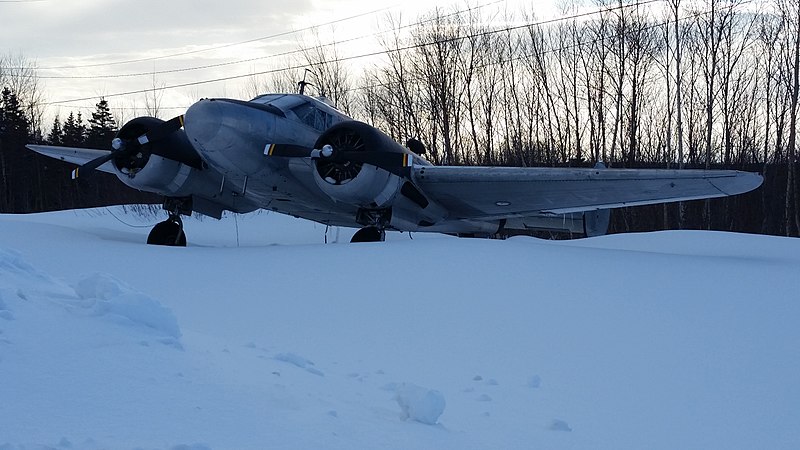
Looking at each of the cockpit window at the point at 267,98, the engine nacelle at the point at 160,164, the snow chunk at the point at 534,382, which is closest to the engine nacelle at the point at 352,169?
the cockpit window at the point at 267,98

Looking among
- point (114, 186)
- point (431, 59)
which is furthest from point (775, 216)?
point (114, 186)

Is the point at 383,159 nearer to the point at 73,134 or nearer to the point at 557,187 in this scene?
the point at 557,187

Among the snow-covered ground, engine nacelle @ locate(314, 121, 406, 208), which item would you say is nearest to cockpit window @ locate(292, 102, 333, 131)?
engine nacelle @ locate(314, 121, 406, 208)

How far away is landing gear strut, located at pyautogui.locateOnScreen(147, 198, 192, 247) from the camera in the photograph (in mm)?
12016

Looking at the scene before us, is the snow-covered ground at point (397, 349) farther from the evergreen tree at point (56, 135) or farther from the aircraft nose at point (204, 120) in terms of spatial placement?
the evergreen tree at point (56, 135)

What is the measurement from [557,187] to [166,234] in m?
7.08

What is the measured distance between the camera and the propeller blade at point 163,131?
12266 millimetres

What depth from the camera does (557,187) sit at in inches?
505

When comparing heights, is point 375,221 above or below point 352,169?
below

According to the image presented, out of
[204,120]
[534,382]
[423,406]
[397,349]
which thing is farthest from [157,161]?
[423,406]

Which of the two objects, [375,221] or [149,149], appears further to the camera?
[149,149]

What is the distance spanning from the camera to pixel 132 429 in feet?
8.49

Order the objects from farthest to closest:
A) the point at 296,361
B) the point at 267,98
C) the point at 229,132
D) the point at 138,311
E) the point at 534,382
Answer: the point at 267,98 < the point at 229,132 < the point at 534,382 < the point at 296,361 < the point at 138,311

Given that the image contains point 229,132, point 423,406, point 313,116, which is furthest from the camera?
point 313,116
